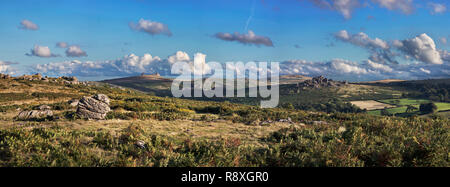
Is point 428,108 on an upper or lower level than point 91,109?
lower

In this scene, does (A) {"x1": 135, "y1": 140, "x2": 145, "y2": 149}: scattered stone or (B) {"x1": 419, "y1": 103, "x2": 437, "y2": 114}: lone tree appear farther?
(B) {"x1": 419, "y1": 103, "x2": 437, "y2": 114}: lone tree

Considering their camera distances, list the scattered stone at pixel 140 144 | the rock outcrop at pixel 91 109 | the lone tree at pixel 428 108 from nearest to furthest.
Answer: the scattered stone at pixel 140 144 → the rock outcrop at pixel 91 109 → the lone tree at pixel 428 108

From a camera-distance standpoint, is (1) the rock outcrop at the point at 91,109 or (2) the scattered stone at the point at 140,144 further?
(1) the rock outcrop at the point at 91,109

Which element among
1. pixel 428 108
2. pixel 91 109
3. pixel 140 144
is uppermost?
pixel 91 109

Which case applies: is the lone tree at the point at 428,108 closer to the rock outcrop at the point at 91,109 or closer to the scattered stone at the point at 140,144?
the rock outcrop at the point at 91,109

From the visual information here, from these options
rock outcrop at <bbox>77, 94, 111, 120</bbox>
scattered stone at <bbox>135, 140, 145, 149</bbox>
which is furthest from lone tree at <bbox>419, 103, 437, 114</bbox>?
scattered stone at <bbox>135, 140, 145, 149</bbox>

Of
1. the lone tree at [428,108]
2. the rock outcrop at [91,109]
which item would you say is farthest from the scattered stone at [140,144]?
the lone tree at [428,108]

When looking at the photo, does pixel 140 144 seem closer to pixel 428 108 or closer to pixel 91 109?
pixel 91 109

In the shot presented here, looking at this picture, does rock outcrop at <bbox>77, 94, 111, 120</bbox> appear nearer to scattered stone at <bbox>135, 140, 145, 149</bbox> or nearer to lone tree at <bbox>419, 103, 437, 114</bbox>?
scattered stone at <bbox>135, 140, 145, 149</bbox>

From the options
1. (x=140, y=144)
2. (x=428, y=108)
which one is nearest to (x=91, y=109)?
(x=140, y=144)
